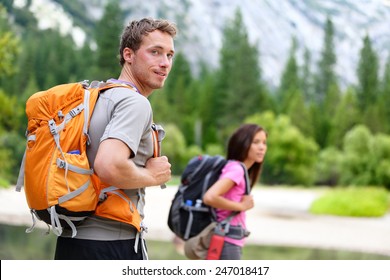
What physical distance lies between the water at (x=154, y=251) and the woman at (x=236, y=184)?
453 cm

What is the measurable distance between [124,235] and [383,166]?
17.5 metres

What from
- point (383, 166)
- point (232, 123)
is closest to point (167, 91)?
point (232, 123)

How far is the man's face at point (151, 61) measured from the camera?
1.44 m

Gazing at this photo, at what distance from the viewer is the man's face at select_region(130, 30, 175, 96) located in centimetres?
144

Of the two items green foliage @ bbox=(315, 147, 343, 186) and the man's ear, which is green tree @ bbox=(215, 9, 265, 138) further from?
the man's ear

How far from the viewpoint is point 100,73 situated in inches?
891

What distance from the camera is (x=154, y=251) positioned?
319 inches

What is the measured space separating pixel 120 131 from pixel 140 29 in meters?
0.29

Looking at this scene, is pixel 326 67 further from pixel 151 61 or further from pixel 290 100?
pixel 151 61

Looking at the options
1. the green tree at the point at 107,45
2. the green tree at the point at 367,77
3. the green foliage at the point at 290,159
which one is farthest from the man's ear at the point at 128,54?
the green tree at the point at 367,77

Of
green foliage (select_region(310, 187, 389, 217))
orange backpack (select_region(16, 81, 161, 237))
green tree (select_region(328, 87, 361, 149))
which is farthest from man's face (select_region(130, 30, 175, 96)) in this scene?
green tree (select_region(328, 87, 361, 149))

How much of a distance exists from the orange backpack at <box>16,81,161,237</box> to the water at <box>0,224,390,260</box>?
17.9 ft

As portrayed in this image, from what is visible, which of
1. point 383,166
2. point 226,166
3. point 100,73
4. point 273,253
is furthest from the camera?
point 100,73
